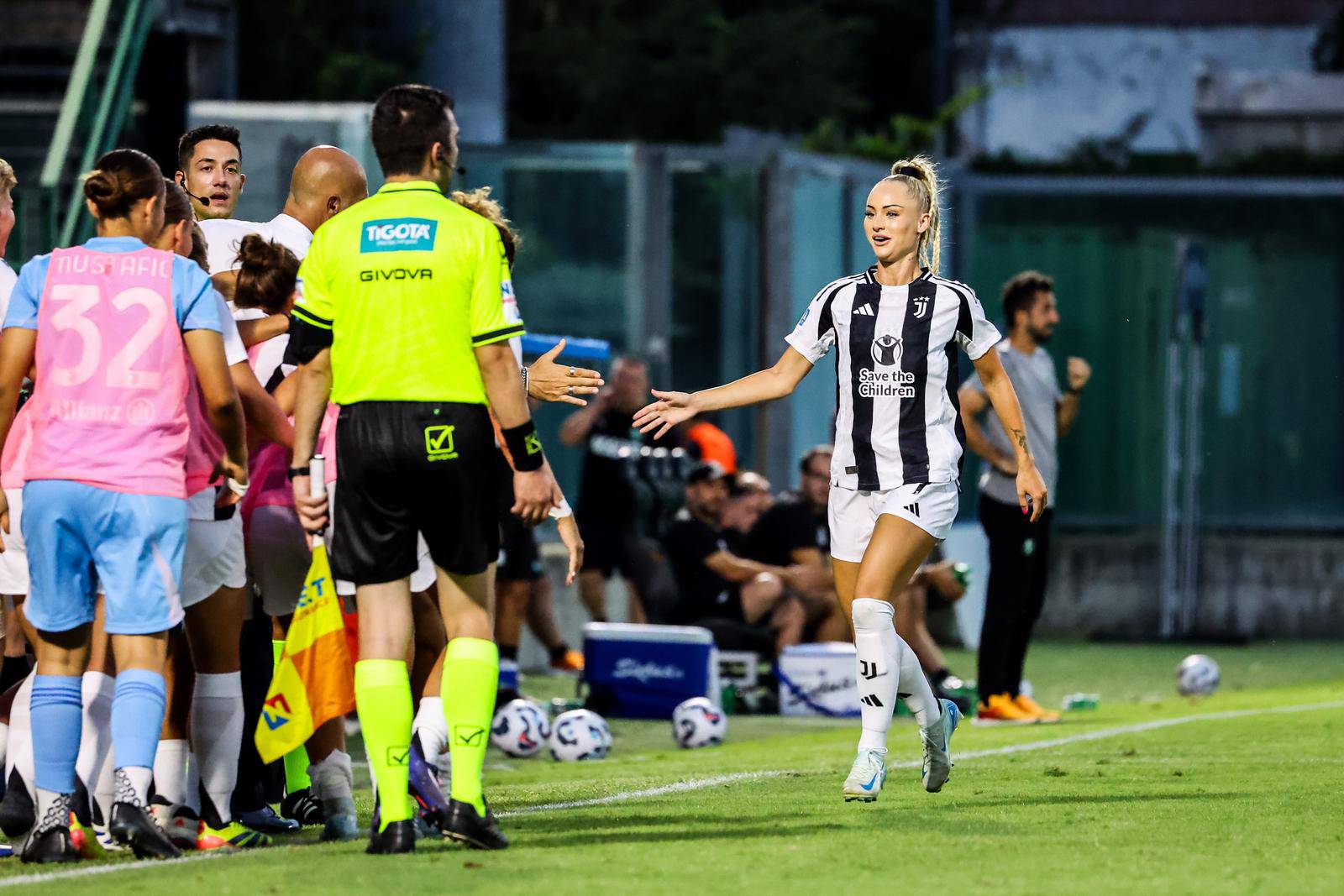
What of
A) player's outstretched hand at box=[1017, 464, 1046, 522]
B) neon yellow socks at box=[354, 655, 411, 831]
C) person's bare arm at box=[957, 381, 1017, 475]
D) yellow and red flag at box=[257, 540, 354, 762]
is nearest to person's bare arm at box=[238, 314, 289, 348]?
yellow and red flag at box=[257, 540, 354, 762]

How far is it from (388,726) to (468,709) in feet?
0.70

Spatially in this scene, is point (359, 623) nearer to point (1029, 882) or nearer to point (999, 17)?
point (1029, 882)

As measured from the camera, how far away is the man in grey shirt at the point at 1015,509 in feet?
41.3

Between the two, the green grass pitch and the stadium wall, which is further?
the stadium wall

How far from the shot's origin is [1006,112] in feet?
133

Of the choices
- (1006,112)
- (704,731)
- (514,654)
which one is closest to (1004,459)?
(704,731)

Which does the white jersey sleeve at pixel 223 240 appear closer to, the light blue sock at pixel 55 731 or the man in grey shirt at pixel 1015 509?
the light blue sock at pixel 55 731

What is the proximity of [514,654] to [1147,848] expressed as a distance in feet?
27.0

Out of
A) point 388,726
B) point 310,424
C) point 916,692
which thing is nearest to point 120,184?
point 310,424

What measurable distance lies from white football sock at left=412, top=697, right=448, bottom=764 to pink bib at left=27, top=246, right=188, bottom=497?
37.6 inches

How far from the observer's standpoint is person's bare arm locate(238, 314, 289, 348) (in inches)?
295

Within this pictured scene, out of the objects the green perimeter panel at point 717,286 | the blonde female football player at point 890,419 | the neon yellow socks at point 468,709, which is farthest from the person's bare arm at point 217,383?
the green perimeter panel at point 717,286

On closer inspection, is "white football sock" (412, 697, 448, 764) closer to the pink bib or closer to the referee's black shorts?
the referee's black shorts

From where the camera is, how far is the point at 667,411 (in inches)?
307
